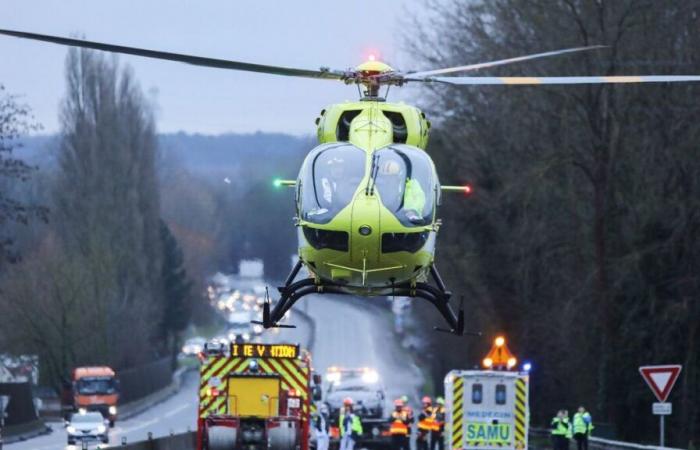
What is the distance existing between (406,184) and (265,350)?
13849 mm

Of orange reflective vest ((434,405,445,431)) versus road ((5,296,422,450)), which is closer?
orange reflective vest ((434,405,445,431))

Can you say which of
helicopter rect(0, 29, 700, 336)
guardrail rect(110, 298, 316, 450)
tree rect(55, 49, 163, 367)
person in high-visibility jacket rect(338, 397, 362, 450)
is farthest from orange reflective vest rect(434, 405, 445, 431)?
tree rect(55, 49, 163, 367)

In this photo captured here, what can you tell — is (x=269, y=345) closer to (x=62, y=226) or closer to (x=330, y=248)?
(x=330, y=248)

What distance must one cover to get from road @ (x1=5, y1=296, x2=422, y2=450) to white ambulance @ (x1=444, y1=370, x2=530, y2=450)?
76.0ft

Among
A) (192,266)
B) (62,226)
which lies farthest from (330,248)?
(192,266)

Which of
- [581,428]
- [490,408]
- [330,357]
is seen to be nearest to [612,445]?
[581,428]

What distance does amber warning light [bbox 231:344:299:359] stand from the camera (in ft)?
106

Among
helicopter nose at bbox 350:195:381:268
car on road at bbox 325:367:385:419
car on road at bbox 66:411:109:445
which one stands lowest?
car on road at bbox 66:411:109:445

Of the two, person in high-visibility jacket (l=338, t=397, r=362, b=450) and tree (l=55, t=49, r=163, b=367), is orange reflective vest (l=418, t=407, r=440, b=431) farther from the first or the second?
tree (l=55, t=49, r=163, b=367)

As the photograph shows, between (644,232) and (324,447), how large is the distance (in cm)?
1302

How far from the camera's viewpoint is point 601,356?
4997 cm

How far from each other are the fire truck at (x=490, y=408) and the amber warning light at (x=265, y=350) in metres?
3.87

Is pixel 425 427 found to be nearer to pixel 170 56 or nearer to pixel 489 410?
pixel 489 410

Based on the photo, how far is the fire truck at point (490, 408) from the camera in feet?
114
